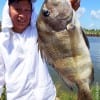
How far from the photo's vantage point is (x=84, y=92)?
3.32 meters

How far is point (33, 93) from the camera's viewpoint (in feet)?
12.5

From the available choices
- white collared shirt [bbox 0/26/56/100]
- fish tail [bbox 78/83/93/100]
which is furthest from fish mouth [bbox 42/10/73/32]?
fish tail [bbox 78/83/93/100]

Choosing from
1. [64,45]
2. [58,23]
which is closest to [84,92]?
A: [64,45]

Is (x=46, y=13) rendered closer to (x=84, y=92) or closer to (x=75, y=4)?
(x=75, y=4)

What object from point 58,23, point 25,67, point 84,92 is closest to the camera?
point 84,92

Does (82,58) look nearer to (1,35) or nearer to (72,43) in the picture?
(72,43)

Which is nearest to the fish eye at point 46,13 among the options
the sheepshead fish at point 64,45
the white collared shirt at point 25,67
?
the sheepshead fish at point 64,45

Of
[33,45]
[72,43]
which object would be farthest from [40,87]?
[72,43]

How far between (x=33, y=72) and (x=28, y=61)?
0.10m

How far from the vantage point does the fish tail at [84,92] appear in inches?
129

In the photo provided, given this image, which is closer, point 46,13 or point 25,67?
point 46,13

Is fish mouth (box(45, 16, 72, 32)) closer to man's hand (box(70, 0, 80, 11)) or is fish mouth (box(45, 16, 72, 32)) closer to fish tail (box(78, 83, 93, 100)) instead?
man's hand (box(70, 0, 80, 11))

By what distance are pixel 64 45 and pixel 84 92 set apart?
400 mm

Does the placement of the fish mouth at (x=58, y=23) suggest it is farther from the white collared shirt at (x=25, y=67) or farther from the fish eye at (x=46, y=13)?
the white collared shirt at (x=25, y=67)
